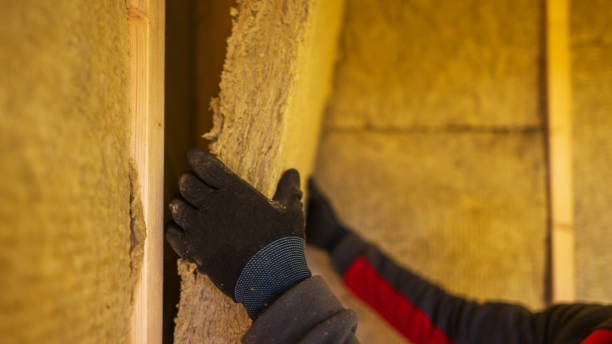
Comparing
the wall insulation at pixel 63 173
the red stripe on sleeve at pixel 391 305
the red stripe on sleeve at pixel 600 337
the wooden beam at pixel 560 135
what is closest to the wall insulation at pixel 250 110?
the wall insulation at pixel 63 173

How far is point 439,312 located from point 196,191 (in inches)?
29.7

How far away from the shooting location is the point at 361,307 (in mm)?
1182

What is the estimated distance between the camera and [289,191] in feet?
2.01

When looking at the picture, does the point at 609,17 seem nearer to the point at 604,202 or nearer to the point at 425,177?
the point at 604,202

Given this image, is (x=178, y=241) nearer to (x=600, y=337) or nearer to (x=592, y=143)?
(x=600, y=337)

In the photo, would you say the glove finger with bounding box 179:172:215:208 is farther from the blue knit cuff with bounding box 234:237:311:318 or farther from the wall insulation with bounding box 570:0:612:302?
the wall insulation with bounding box 570:0:612:302

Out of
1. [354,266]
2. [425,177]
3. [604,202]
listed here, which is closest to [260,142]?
[354,266]

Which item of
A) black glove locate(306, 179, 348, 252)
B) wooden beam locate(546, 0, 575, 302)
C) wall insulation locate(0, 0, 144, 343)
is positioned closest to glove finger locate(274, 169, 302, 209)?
wall insulation locate(0, 0, 144, 343)

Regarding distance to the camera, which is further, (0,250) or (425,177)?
(425,177)

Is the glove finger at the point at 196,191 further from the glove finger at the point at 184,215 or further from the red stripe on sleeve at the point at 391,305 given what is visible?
the red stripe on sleeve at the point at 391,305

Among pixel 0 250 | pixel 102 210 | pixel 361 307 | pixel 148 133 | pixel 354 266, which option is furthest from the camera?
pixel 361 307

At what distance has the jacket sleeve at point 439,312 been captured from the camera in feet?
2.51

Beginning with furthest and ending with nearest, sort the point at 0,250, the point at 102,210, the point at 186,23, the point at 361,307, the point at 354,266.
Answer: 1. the point at 361,307
2. the point at 354,266
3. the point at 186,23
4. the point at 102,210
5. the point at 0,250

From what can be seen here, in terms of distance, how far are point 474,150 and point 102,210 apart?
1.15 m
